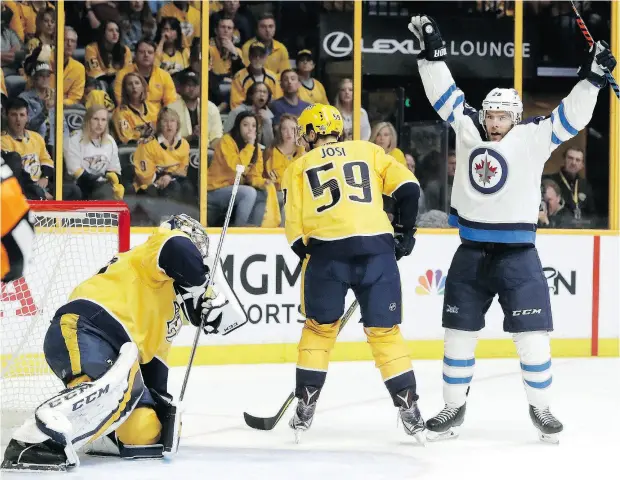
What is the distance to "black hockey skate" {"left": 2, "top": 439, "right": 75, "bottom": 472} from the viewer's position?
11.6 ft

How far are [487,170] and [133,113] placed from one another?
2774 millimetres

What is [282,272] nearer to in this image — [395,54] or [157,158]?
[157,158]

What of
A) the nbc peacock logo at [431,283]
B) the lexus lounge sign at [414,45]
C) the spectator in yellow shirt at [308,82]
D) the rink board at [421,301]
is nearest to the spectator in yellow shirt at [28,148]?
the rink board at [421,301]

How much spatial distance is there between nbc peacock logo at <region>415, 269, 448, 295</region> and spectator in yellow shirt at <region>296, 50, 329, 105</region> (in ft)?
3.83

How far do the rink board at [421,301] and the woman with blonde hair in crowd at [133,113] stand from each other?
62 centimetres

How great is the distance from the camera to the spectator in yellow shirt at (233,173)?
6.54 metres

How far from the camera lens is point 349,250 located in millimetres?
4141

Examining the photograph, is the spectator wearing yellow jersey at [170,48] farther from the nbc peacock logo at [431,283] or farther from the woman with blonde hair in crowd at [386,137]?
the nbc peacock logo at [431,283]

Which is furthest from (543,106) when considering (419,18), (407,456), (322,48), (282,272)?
(407,456)

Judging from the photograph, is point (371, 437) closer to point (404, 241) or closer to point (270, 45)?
point (404, 241)

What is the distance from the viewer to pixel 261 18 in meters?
6.67

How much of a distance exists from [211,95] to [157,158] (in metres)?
0.47

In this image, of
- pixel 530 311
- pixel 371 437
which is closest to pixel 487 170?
pixel 530 311

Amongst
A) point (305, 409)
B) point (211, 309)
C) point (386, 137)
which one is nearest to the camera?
point (211, 309)
